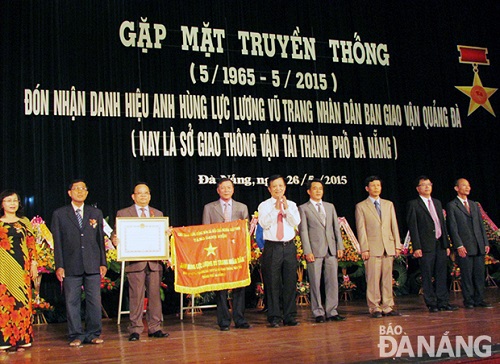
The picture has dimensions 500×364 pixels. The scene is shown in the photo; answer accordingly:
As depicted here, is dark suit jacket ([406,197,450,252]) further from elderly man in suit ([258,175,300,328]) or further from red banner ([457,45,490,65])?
red banner ([457,45,490,65])

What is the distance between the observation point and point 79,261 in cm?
496

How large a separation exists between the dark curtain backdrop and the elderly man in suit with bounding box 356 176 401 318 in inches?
89.6

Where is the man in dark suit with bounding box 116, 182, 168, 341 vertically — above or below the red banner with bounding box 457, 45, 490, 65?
below

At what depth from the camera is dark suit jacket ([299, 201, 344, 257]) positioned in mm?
5750

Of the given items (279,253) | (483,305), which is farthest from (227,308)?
(483,305)

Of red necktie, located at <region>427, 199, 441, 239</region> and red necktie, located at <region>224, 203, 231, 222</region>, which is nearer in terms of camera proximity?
red necktie, located at <region>224, 203, 231, 222</region>

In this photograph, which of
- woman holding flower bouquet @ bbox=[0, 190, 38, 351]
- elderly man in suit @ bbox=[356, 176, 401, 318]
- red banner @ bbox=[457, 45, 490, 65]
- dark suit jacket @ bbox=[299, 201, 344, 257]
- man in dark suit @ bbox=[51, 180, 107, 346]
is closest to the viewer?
woman holding flower bouquet @ bbox=[0, 190, 38, 351]

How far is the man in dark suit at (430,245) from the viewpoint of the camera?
6070mm

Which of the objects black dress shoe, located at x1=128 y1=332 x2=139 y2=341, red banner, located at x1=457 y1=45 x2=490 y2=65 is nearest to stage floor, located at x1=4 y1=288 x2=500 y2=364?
black dress shoe, located at x1=128 y1=332 x2=139 y2=341

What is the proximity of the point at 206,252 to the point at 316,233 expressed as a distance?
106 centimetres

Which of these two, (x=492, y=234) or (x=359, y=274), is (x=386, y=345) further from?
(x=492, y=234)

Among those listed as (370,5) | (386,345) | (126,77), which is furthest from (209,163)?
(386,345)

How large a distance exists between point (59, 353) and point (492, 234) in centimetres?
672

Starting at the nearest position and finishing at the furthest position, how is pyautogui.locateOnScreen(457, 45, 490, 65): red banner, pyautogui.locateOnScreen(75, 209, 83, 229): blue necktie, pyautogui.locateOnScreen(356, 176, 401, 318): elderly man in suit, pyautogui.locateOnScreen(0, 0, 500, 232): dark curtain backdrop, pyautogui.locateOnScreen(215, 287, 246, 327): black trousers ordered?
pyautogui.locateOnScreen(75, 209, 83, 229): blue necktie → pyautogui.locateOnScreen(215, 287, 246, 327): black trousers → pyautogui.locateOnScreen(356, 176, 401, 318): elderly man in suit → pyautogui.locateOnScreen(0, 0, 500, 232): dark curtain backdrop → pyautogui.locateOnScreen(457, 45, 490, 65): red banner
